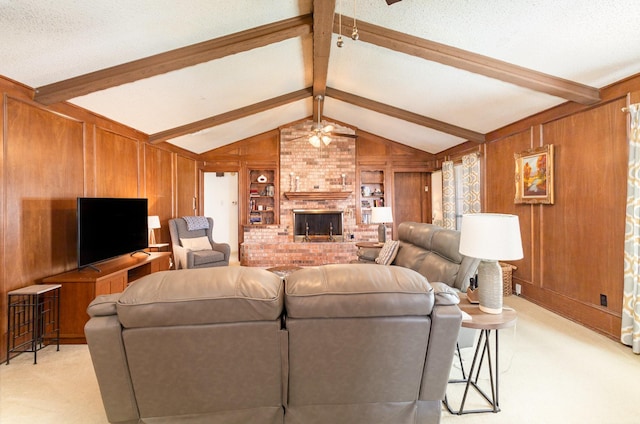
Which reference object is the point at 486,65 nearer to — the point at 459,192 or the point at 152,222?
the point at 459,192

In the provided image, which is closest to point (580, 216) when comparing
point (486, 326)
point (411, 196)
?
point (486, 326)

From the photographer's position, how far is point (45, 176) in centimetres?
291

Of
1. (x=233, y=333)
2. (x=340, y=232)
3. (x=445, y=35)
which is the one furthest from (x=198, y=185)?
(x=233, y=333)

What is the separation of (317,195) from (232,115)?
8.25ft

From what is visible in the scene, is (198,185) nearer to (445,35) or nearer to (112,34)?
(112,34)

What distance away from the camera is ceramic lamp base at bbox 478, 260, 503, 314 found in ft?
6.11

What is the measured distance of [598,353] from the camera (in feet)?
8.42

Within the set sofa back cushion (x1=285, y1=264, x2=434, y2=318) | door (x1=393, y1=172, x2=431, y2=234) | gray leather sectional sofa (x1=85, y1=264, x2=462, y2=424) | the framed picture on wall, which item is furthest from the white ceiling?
door (x1=393, y1=172, x2=431, y2=234)

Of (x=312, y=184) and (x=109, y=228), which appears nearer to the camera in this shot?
(x=109, y=228)

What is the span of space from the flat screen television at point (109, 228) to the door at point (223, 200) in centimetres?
314

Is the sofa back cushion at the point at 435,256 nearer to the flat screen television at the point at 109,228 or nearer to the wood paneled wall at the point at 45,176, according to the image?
the flat screen television at the point at 109,228

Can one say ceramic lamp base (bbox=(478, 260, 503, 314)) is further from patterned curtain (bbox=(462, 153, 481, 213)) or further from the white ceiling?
patterned curtain (bbox=(462, 153, 481, 213))

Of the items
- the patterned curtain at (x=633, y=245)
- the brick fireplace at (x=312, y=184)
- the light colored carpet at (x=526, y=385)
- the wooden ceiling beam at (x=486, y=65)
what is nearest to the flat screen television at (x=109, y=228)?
the light colored carpet at (x=526, y=385)

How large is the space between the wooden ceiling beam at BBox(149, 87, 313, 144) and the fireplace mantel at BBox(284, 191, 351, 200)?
6.83ft
